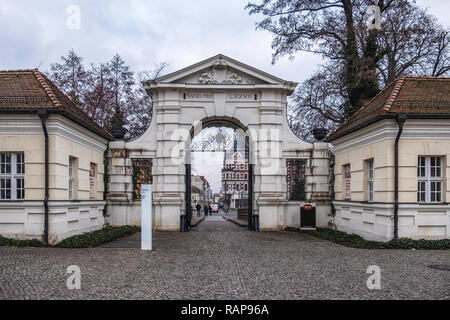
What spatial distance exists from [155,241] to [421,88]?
36.4ft

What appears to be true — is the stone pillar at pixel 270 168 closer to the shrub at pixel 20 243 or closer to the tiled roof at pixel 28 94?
the tiled roof at pixel 28 94

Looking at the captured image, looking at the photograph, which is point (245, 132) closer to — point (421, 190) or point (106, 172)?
point (106, 172)

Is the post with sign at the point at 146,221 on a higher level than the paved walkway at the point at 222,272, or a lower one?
higher

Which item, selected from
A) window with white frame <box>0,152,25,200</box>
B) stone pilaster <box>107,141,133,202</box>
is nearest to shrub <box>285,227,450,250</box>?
stone pilaster <box>107,141,133,202</box>

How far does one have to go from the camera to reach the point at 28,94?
602 inches

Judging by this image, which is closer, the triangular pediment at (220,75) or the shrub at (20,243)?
the shrub at (20,243)

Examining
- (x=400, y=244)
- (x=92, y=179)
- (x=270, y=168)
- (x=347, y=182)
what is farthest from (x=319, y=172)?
(x=92, y=179)

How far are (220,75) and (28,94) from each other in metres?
8.60

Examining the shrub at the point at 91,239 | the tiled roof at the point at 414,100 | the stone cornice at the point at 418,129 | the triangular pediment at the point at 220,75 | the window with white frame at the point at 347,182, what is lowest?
the shrub at the point at 91,239

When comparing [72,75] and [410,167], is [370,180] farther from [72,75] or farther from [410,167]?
[72,75]

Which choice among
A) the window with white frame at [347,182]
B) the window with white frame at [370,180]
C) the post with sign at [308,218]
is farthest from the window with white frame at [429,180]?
the post with sign at [308,218]

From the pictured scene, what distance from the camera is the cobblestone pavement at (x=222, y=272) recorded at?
26.2ft

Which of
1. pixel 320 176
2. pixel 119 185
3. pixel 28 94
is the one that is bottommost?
pixel 119 185


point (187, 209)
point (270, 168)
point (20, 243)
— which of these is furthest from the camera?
point (187, 209)
